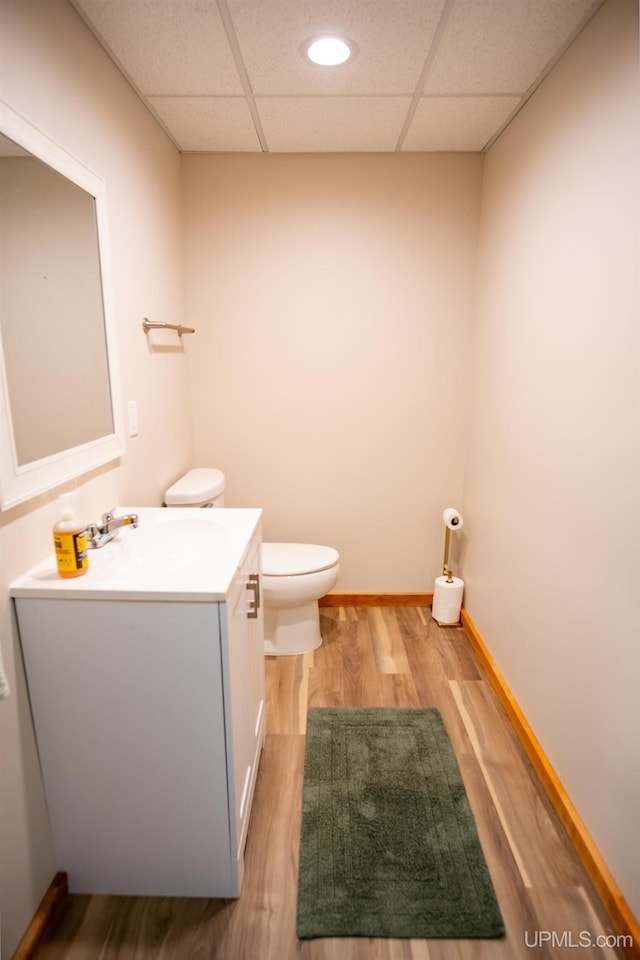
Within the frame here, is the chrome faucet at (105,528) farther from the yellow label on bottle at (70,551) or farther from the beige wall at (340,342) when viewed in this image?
the beige wall at (340,342)

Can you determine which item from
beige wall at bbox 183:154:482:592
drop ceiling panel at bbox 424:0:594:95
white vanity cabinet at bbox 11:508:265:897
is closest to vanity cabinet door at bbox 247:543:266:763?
white vanity cabinet at bbox 11:508:265:897

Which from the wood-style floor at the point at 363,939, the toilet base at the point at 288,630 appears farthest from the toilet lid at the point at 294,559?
the wood-style floor at the point at 363,939

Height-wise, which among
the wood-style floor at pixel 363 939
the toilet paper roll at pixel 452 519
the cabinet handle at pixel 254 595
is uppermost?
the cabinet handle at pixel 254 595

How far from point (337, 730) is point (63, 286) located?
1.74m

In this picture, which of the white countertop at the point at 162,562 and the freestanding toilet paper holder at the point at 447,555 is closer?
the white countertop at the point at 162,562

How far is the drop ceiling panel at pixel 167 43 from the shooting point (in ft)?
4.50

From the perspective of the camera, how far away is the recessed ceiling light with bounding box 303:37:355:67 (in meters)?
1.51

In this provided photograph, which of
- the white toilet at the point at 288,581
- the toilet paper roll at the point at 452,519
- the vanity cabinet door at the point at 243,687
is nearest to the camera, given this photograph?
the vanity cabinet door at the point at 243,687

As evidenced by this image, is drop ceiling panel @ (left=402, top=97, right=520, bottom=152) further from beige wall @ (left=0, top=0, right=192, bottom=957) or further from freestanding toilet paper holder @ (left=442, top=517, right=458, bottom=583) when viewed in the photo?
freestanding toilet paper holder @ (left=442, top=517, right=458, bottom=583)

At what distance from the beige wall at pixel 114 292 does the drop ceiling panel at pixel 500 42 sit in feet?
3.46

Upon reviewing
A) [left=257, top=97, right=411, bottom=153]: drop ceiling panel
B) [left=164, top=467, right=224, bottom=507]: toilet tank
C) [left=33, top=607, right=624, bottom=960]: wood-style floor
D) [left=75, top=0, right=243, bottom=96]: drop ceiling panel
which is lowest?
[left=33, top=607, right=624, bottom=960]: wood-style floor

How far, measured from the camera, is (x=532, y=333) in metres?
1.84

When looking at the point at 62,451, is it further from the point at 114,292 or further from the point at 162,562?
the point at 114,292

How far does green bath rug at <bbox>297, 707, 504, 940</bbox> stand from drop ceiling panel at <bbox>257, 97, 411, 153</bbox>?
2348 millimetres
